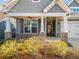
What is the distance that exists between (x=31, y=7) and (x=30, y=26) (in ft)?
13.3

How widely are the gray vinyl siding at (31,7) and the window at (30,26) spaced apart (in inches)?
153

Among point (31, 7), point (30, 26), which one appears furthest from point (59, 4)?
point (30, 26)

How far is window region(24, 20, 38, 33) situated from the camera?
115ft

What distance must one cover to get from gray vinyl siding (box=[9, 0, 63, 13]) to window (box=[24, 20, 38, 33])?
389cm

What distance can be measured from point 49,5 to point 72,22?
39.9ft

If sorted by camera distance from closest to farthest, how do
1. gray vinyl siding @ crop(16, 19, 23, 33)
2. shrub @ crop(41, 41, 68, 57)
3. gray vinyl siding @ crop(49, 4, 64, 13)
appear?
shrub @ crop(41, 41, 68, 57)
gray vinyl siding @ crop(49, 4, 64, 13)
gray vinyl siding @ crop(16, 19, 23, 33)

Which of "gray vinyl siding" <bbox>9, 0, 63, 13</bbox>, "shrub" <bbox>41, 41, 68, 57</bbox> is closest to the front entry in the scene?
"gray vinyl siding" <bbox>9, 0, 63, 13</bbox>

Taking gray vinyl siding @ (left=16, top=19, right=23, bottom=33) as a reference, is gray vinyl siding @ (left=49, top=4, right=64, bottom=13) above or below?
above

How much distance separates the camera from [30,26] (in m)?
35.2

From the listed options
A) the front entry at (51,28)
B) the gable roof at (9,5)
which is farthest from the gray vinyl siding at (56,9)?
the front entry at (51,28)

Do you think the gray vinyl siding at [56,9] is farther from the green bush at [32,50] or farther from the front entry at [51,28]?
the green bush at [32,50]

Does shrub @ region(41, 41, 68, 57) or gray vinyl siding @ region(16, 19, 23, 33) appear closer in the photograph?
shrub @ region(41, 41, 68, 57)

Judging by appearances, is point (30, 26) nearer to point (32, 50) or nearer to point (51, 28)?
point (51, 28)

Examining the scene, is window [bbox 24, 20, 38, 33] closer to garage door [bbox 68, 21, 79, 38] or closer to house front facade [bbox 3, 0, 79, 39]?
house front facade [bbox 3, 0, 79, 39]
